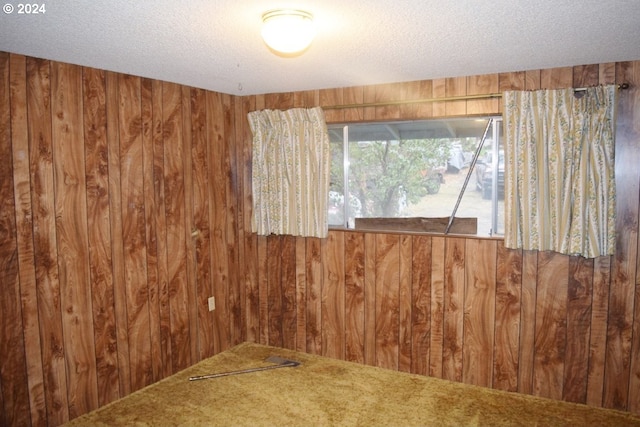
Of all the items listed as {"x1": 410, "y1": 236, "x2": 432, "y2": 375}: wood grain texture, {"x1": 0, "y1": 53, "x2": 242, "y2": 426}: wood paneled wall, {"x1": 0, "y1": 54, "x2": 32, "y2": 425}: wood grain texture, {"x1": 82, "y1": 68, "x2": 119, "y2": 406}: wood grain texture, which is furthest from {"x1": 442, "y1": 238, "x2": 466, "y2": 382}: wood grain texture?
{"x1": 0, "y1": 54, "x2": 32, "y2": 425}: wood grain texture

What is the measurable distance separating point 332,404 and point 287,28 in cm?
224

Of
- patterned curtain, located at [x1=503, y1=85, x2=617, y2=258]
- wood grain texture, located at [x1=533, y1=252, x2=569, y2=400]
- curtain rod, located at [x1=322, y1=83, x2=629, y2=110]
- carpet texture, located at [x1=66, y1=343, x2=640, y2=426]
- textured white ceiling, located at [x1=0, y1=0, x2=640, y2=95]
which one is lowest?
carpet texture, located at [x1=66, y1=343, x2=640, y2=426]

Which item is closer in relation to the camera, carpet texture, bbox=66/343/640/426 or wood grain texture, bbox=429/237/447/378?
carpet texture, bbox=66/343/640/426

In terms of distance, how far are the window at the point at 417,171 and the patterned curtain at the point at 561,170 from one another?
19cm

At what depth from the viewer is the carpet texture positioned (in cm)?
267

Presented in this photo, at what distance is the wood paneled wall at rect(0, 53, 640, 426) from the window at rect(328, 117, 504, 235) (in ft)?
0.45

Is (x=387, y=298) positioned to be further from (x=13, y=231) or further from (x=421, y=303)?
(x=13, y=231)

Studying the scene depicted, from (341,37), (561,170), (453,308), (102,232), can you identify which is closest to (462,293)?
(453,308)

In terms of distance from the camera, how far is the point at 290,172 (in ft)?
11.6

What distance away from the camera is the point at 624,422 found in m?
2.63

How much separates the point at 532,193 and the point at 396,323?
1320mm

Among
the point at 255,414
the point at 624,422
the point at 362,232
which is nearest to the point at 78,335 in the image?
the point at 255,414

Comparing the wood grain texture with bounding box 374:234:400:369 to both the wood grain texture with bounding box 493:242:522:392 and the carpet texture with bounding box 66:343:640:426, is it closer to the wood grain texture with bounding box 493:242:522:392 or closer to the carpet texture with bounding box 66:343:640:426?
the carpet texture with bounding box 66:343:640:426

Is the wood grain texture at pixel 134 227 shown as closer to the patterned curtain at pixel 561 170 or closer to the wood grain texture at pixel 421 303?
the wood grain texture at pixel 421 303
